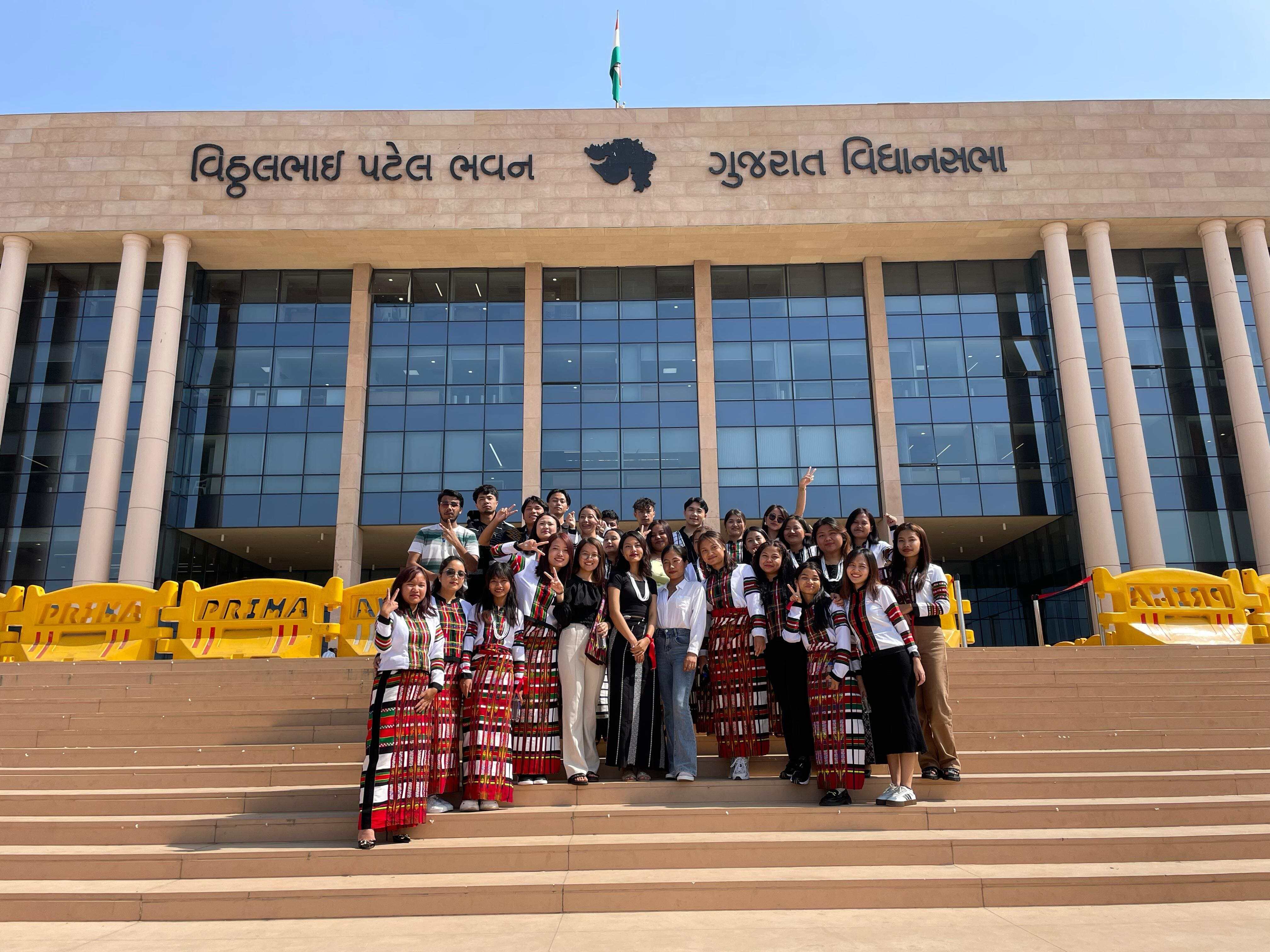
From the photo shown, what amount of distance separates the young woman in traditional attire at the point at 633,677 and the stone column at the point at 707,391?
50.9ft

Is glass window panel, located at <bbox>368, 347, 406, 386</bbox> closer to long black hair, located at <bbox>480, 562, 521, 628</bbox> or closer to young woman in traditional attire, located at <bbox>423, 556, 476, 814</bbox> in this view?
long black hair, located at <bbox>480, 562, 521, 628</bbox>

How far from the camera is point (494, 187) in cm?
2366

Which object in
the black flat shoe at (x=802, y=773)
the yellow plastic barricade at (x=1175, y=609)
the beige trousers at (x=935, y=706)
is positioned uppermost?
the yellow plastic barricade at (x=1175, y=609)

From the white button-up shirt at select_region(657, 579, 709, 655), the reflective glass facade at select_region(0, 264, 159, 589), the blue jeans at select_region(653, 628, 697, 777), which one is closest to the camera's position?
the blue jeans at select_region(653, 628, 697, 777)

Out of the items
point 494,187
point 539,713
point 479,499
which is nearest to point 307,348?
point 494,187

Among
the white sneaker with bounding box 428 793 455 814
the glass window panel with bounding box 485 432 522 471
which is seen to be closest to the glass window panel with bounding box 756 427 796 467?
the glass window panel with bounding box 485 432 522 471

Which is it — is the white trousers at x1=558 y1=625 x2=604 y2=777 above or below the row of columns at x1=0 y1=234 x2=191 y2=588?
below

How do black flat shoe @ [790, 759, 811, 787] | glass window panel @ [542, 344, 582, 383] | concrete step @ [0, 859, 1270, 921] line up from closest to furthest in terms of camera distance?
1. concrete step @ [0, 859, 1270, 921]
2. black flat shoe @ [790, 759, 811, 787]
3. glass window panel @ [542, 344, 582, 383]

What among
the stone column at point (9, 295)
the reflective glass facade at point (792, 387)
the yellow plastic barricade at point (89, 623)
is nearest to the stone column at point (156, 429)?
the stone column at point (9, 295)

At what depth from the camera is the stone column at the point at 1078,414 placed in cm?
2145

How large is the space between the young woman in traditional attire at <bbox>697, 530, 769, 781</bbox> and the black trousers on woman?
0.11 metres

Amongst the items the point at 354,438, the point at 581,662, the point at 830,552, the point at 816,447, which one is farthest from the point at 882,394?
the point at 581,662

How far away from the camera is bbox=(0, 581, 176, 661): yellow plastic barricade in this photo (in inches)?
500

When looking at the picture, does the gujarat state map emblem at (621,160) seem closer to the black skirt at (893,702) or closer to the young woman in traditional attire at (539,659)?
the young woman in traditional attire at (539,659)
